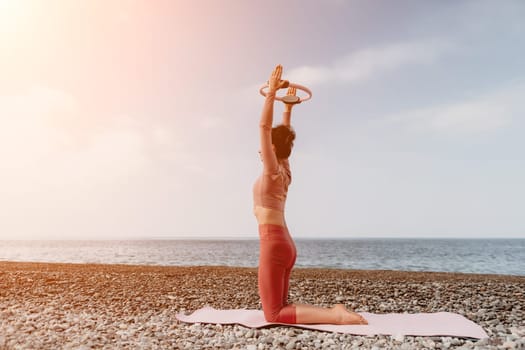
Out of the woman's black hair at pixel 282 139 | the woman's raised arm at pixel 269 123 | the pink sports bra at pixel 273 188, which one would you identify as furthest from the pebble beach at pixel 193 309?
the woman's black hair at pixel 282 139

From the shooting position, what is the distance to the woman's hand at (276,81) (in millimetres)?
6977

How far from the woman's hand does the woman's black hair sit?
0.59 metres

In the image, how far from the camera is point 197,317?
8.48 meters

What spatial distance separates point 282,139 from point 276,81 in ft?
2.79

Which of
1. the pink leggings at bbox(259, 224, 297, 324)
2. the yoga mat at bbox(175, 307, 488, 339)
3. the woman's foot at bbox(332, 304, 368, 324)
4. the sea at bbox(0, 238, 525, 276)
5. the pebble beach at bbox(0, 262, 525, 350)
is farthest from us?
the sea at bbox(0, 238, 525, 276)

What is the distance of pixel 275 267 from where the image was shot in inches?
287

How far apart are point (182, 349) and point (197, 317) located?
1.96m

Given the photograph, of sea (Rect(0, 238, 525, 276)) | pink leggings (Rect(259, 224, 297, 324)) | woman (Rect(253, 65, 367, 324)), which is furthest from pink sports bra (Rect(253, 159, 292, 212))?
sea (Rect(0, 238, 525, 276))

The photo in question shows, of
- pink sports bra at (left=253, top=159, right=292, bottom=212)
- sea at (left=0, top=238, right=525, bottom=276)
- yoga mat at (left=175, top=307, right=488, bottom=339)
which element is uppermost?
pink sports bra at (left=253, top=159, right=292, bottom=212)

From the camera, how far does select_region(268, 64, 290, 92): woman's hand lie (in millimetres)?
6977

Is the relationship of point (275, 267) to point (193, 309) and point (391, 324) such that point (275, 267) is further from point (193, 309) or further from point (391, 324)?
point (193, 309)

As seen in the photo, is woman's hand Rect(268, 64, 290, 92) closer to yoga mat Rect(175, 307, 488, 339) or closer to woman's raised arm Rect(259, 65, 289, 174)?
woman's raised arm Rect(259, 65, 289, 174)

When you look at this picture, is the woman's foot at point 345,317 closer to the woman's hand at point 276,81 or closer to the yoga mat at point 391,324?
the yoga mat at point 391,324

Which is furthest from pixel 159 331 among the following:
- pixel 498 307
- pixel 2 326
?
pixel 498 307
